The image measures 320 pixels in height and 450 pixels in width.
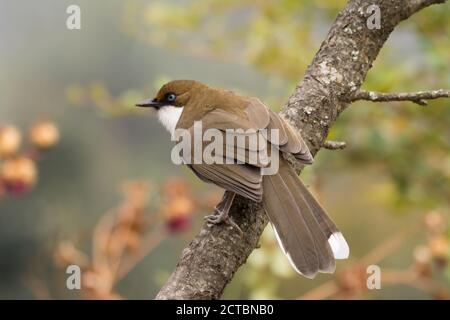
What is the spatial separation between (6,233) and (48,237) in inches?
13.2

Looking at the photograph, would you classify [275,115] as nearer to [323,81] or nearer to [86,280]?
[323,81]

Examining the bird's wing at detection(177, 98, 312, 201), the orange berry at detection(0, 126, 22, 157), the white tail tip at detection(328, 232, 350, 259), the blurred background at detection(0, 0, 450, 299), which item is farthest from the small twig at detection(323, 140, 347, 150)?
the orange berry at detection(0, 126, 22, 157)

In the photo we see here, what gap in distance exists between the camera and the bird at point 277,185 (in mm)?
2732

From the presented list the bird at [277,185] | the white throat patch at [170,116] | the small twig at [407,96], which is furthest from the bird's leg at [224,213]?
the white throat patch at [170,116]

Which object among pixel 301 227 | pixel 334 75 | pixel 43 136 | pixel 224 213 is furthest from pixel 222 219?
pixel 43 136

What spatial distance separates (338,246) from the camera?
8.95 feet

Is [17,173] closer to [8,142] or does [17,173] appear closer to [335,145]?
[8,142]

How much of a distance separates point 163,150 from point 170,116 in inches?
86.8

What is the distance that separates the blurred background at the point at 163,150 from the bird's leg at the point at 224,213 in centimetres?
88

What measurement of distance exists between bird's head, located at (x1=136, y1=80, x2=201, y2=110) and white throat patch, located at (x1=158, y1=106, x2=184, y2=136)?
0.02 m

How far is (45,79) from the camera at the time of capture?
5695mm

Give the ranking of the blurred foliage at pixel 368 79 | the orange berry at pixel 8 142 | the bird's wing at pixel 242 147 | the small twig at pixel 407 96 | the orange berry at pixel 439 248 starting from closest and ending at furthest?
the small twig at pixel 407 96
the bird's wing at pixel 242 147
the orange berry at pixel 439 248
the orange berry at pixel 8 142
the blurred foliage at pixel 368 79

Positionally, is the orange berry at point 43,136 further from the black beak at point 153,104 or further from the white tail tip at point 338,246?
the white tail tip at point 338,246

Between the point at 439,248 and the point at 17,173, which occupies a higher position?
the point at 17,173
